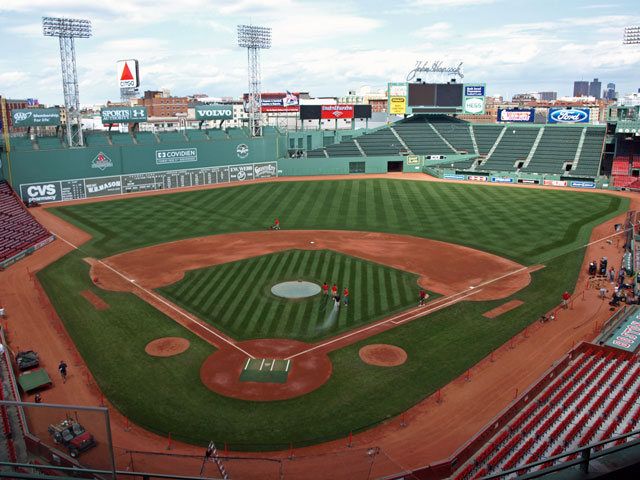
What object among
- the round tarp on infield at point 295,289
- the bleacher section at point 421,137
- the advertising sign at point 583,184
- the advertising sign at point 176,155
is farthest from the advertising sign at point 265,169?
the round tarp on infield at point 295,289

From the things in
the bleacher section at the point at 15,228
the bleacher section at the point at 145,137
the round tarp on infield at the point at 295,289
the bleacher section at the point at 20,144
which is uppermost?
the bleacher section at the point at 145,137

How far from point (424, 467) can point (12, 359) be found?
63.1 feet

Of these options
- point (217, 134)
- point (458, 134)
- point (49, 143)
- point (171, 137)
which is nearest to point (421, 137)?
point (458, 134)

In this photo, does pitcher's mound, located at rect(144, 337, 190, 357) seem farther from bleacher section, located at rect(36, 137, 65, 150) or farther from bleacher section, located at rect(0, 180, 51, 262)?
bleacher section, located at rect(36, 137, 65, 150)

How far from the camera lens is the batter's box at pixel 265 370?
73.8 ft

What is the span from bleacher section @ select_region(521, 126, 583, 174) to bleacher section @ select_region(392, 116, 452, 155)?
46.8 ft

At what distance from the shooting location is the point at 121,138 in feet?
226

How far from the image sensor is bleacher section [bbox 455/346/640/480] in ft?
54.3

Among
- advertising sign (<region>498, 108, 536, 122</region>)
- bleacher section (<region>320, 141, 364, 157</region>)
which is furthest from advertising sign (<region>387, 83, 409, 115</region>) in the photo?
advertising sign (<region>498, 108, 536, 122</region>)

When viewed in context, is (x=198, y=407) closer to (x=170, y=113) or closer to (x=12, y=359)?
(x=12, y=359)

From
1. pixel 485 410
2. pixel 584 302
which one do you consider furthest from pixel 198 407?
pixel 584 302

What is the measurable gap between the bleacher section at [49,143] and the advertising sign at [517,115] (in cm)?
7132

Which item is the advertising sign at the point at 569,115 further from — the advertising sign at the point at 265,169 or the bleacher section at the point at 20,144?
the bleacher section at the point at 20,144

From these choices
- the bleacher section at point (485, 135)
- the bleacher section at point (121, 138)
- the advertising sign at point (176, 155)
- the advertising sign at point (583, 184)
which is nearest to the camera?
the bleacher section at point (121, 138)
